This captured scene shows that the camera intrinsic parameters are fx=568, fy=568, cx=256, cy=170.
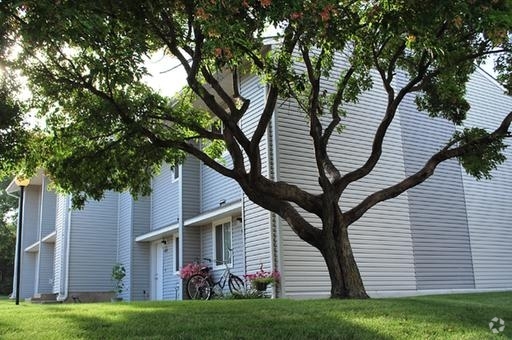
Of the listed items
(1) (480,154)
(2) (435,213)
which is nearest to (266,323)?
(1) (480,154)

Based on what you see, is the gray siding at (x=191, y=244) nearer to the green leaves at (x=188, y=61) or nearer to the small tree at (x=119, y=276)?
the green leaves at (x=188, y=61)

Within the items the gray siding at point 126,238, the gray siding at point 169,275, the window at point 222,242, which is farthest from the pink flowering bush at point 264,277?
the gray siding at point 126,238

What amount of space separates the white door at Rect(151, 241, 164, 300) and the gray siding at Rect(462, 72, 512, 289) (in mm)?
11822

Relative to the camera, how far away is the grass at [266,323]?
662cm

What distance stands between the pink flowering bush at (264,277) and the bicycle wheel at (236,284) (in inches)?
42.6

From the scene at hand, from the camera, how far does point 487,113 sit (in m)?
20.6

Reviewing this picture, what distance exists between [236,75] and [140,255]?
43.8 feet

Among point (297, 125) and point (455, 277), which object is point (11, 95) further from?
point (455, 277)

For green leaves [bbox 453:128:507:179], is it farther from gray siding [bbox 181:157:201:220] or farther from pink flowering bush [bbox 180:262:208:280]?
gray siding [bbox 181:157:201:220]

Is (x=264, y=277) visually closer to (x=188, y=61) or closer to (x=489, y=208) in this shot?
(x=188, y=61)

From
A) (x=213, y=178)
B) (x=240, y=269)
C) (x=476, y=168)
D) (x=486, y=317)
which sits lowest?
(x=486, y=317)

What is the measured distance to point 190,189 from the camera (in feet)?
65.6

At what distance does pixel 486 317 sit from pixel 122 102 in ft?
26.6

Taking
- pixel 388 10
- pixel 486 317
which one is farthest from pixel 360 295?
pixel 388 10
